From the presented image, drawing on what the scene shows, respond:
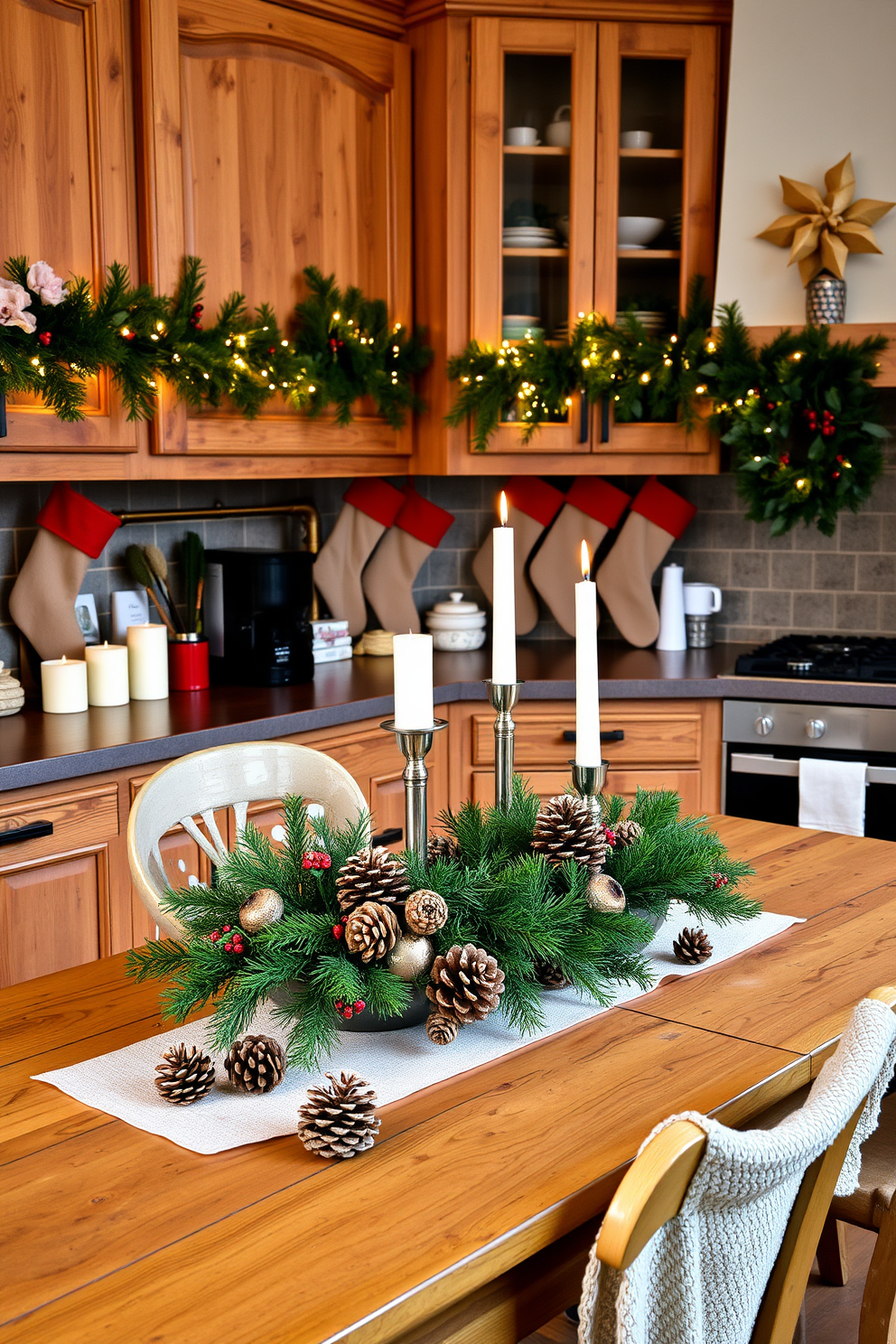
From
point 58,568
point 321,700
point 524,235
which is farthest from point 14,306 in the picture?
point 524,235

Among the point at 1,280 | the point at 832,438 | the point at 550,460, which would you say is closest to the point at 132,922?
the point at 1,280

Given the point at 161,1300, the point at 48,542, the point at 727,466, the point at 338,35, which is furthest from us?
the point at 727,466

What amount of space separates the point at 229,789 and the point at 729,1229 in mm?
1078

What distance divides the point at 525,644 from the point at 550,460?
2.14 feet

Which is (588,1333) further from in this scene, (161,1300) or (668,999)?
(668,999)

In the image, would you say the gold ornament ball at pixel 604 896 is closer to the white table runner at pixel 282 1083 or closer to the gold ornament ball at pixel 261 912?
the white table runner at pixel 282 1083

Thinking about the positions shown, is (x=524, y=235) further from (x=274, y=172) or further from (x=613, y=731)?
(x=613, y=731)

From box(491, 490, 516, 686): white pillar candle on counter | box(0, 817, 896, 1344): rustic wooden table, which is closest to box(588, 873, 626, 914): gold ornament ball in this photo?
box(0, 817, 896, 1344): rustic wooden table

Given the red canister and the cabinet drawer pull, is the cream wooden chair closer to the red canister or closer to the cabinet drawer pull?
the red canister

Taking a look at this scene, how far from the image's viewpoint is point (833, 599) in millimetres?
3615

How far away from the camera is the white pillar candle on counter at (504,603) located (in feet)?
4.29

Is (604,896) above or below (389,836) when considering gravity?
above

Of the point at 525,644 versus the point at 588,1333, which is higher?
the point at 525,644

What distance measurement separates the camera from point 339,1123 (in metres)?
1.07
